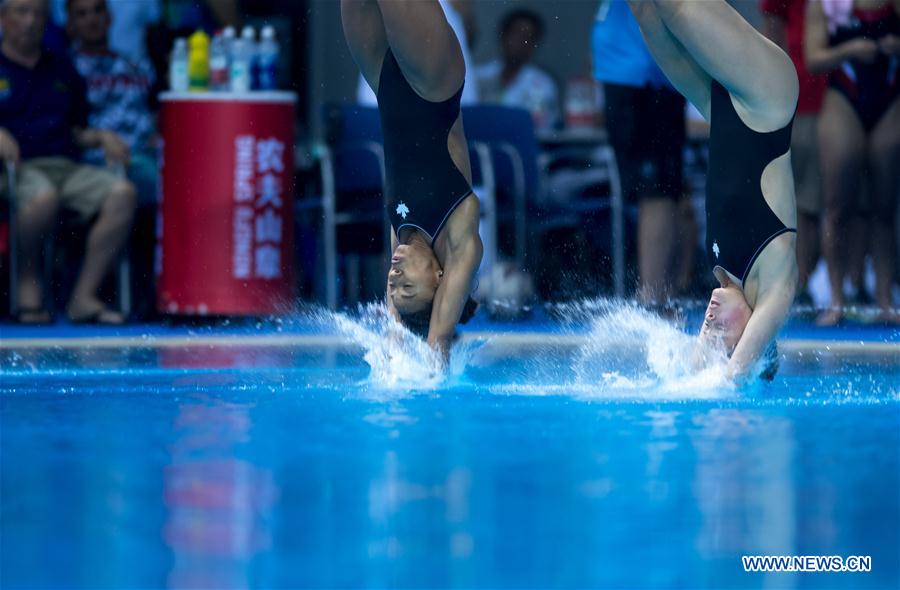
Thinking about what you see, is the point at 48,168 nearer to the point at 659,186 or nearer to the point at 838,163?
the point at 659,186

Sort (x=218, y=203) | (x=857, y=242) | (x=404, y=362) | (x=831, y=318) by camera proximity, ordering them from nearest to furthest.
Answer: (x=404, y=362) → (x=831, y=318) → (x=857, y=242) → (x=218, y=203)

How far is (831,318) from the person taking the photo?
6555mm

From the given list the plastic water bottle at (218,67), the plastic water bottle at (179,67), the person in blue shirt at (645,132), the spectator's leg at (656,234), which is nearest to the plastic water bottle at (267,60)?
the plastic water bottle at (218,67)

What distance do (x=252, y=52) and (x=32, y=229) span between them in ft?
4.24

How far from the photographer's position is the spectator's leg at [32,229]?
6.88m

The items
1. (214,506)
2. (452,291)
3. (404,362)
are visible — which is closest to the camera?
(214,506)

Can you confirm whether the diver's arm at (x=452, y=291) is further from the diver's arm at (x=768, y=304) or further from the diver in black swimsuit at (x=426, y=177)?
the diver's arm at (x=768, y=304)

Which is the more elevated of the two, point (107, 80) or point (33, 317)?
point (107, 80)

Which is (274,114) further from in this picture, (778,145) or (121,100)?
(778,145)

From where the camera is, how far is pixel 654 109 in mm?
6043

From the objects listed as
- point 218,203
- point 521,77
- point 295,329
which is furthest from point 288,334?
point 521,77

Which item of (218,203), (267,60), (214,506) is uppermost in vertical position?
(267,60)

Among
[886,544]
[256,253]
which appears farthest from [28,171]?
[886,544]

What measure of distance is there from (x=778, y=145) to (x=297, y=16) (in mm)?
6511
